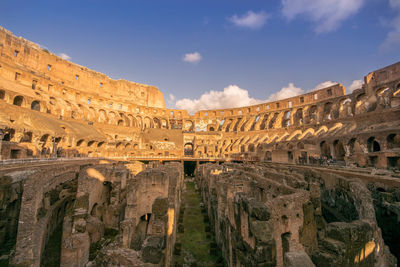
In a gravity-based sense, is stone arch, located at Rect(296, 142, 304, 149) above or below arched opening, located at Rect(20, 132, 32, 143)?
below

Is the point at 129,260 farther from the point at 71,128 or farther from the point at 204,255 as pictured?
the point at 71,128

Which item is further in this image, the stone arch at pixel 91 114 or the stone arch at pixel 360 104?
the stone arch at pixel 91 114

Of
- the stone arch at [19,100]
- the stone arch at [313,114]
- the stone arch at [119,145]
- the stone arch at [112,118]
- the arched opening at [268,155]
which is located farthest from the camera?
the stone arch at [112,118]

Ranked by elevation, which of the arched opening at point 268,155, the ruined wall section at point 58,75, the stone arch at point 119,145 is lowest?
the arched opening at point 268,155

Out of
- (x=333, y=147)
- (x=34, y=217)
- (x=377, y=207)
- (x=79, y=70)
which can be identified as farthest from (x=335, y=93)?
(x=79, y=70)

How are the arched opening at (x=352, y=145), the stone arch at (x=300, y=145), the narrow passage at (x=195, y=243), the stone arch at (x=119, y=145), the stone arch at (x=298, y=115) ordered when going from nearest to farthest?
the narrow passage at (x=195, y=243), the arched opening at (x=352, y=145), the stone arch at (x=300, y=145), the stone arch at (x=119, y=145), the stone arch at (x=298, y=115)

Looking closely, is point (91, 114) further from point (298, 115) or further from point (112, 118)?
point (298, 115)

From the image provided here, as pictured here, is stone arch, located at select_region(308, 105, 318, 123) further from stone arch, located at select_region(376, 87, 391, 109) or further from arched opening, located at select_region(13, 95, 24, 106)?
Result: arched opening, located at select_region(13, 95, 24, 106)

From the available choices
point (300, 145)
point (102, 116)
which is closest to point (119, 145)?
point (102, 116)

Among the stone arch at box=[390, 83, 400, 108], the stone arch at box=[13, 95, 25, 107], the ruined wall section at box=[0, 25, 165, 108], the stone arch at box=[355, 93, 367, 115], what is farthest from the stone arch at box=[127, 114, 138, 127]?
the stone arch at box=[390, 83, 400, 108]

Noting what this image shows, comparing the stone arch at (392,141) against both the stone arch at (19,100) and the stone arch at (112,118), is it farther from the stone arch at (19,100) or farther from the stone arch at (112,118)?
the stone arch at (112,118)

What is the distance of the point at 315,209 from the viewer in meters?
6.27

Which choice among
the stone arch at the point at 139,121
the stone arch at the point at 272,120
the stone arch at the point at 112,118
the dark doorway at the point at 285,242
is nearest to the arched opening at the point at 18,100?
the stone arch at the point at 112,118

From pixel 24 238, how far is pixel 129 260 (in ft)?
14.8
